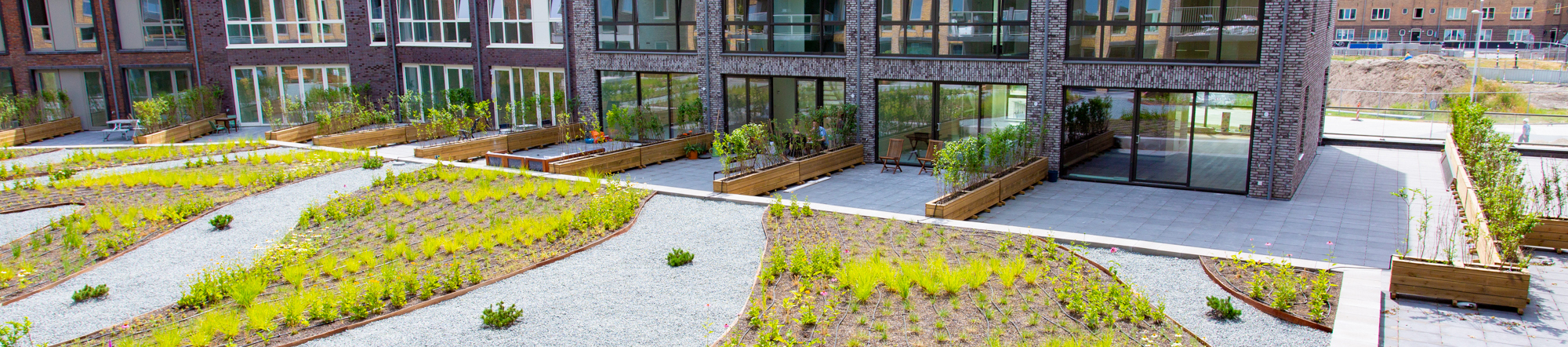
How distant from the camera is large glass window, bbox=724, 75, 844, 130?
18497 millimetres

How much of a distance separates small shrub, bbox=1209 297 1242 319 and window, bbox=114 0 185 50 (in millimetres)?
27206

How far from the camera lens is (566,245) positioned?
10.6 meters

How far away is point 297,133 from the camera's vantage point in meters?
21.9

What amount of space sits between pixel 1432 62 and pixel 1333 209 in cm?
3515

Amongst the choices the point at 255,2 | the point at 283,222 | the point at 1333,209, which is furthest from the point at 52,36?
the point at 1333,209

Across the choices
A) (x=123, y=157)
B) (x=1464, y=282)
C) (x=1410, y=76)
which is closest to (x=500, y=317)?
(x=1464, y=282)

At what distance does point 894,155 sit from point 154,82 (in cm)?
2187

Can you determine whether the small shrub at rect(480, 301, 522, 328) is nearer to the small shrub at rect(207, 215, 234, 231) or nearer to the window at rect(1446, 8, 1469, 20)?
the small shrub at rect(207, 215, 234, 231)

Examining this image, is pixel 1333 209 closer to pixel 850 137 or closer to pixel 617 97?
pixel 850 137

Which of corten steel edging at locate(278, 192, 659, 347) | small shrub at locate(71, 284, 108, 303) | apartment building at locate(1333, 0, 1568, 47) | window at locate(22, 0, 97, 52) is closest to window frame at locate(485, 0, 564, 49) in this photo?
corten steel edging at locate(278, 192, 659, 347)

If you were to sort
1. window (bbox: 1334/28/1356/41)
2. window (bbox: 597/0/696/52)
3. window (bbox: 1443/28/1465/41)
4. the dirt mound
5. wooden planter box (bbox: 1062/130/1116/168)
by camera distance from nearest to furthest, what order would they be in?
wooden planter box (bbox: 1062/130/1116/168) < window (bbox: 597/0/696/52) < the dirt mound < window (bbox: 1443/28/1465/41) < window (bbox: 1334/28/1356/41)

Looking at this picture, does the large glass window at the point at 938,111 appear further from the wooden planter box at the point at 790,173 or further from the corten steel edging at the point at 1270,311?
the corten steel edging at the point at 1270,311

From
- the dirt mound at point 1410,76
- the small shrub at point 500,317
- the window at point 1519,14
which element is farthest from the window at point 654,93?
the window at point 1519,14

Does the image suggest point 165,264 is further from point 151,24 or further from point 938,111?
point 151,24
